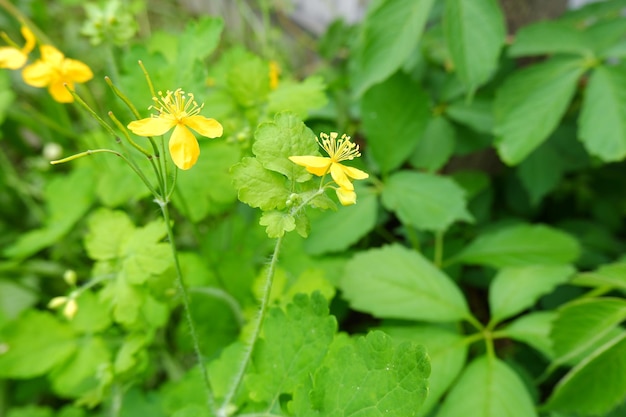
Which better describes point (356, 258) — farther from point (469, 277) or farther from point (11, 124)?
point (11, 124)

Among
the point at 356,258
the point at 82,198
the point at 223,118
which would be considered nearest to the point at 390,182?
the point at 356,258

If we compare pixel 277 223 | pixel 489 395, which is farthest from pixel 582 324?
pixel 277 223

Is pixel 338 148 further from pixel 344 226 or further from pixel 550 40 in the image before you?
pixel 550 40

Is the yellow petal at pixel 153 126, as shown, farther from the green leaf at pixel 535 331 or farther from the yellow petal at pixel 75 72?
the green leaf at pixel 535 331

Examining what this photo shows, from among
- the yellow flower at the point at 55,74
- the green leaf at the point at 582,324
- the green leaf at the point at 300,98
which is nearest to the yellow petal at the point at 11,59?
the yellow flower at the point at 55,74

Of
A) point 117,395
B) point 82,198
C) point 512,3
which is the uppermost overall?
point 512,3

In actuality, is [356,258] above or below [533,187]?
below

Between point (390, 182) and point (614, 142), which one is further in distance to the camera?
point (390, 182)
